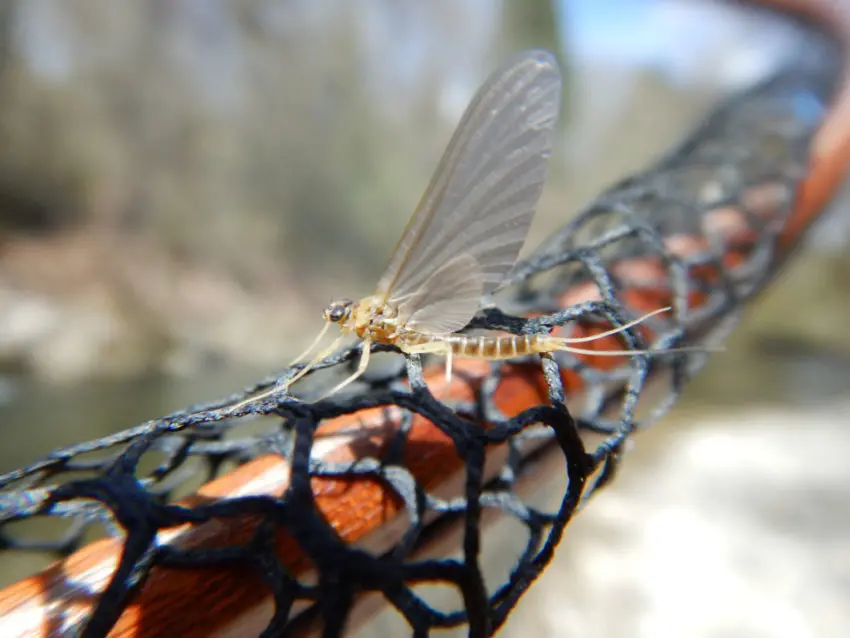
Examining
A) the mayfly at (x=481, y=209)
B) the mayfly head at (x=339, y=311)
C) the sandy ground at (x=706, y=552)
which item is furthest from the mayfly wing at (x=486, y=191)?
the sandy ground at (x=706, y=552)

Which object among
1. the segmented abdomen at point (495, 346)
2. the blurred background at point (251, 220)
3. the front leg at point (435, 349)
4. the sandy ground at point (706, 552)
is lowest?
the sandy ground at point (706, 552)

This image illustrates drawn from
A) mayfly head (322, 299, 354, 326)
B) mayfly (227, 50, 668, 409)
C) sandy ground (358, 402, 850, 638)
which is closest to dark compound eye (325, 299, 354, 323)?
mayfly head (322, 299, 354, 326)

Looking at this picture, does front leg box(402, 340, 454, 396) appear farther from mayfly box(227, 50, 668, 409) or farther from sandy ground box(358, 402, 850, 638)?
sandy ground box(358, 402, 850, 638)

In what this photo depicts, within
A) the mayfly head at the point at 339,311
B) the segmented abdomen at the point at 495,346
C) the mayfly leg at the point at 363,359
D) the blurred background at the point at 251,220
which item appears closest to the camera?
the segmented abdomen at the point at 495,346

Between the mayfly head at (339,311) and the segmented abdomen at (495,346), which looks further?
the mayfly head at (339,311)

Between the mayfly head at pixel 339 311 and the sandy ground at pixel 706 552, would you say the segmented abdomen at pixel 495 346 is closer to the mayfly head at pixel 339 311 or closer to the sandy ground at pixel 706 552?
the mayfly head at pixel 339 311

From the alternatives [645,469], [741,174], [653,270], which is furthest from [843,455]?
[653,270]
